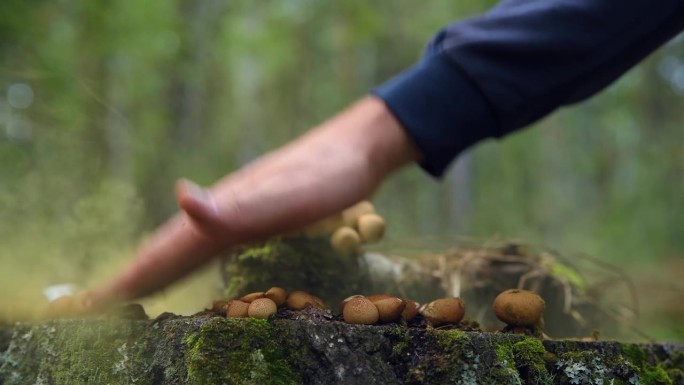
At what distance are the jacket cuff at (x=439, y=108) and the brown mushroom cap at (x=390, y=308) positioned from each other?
32 centimetres

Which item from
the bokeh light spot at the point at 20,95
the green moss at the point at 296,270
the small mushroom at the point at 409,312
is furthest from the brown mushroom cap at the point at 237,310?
the bokeh light spot at the point at 20,95

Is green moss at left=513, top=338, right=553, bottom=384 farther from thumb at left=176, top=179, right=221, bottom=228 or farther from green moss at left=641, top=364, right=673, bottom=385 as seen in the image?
thumb at left=176, top=179, right=221, bottom=228

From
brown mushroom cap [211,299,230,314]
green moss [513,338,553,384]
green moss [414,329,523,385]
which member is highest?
brown mushroom cap [211,299,230,314]

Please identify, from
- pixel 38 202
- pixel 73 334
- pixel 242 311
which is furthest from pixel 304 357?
pixel 38 202

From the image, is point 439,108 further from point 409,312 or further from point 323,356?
point 323,356

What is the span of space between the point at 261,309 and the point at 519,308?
350 mm

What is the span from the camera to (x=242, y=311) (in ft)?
2.64

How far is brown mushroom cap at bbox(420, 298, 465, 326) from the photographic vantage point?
85 centimetres

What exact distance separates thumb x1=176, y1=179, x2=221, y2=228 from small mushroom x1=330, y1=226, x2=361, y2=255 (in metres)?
0.41

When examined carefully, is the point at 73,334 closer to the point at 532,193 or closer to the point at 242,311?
the point at 242,311

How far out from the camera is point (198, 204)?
81cm

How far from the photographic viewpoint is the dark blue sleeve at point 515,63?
1.01m

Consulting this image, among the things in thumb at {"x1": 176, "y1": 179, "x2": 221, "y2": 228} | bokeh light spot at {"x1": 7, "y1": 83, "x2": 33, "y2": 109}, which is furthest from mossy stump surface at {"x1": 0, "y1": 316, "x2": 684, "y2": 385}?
bokeh light spot at {"x1": 7, "y1": 83, "x2": 33, "y2": 109}

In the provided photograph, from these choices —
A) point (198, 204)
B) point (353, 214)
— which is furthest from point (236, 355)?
point (353, 214)
